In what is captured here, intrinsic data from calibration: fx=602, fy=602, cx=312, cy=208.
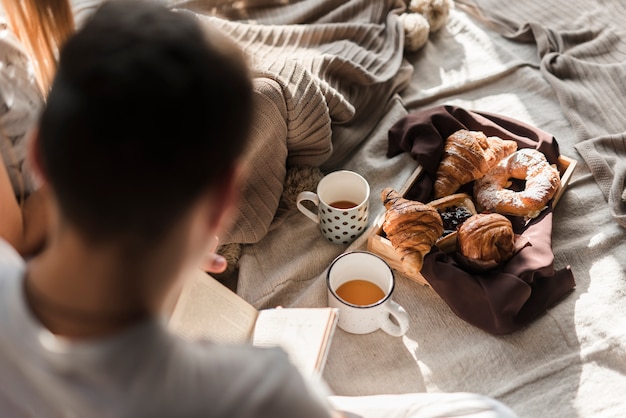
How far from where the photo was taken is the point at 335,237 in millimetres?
1060

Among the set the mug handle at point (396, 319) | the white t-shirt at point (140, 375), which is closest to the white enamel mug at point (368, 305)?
the mug handle at point (396, 319)

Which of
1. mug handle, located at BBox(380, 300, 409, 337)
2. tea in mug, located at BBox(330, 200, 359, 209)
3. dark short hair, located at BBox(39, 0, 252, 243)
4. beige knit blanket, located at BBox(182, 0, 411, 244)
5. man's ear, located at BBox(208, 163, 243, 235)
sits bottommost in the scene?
mug handle, located at BBox(380, 300, 409, 337)

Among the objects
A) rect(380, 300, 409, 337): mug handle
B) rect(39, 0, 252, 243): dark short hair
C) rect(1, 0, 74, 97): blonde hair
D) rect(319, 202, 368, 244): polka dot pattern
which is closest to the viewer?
rect(39, 0, 252, 243): dark short hair

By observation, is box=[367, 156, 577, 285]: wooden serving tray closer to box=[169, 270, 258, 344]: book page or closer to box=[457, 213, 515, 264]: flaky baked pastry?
box=[457, 213, 515, 264]: flaky baked pastry

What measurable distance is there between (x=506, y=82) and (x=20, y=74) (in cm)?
101

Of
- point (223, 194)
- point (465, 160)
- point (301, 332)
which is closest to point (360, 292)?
point (301, 332)

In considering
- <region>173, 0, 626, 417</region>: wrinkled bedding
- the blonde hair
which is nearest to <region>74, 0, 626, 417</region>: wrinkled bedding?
<region>173, 0, 626, 417</region>: wrinkled bedding

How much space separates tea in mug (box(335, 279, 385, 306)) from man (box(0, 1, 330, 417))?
533mm

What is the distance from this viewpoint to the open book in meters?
0.80

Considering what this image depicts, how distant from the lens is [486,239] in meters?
0.93

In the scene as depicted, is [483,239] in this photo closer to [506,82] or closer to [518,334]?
[518,334]

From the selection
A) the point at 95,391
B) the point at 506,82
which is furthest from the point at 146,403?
the point at 506,82

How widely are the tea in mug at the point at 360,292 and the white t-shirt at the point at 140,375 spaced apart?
52cm

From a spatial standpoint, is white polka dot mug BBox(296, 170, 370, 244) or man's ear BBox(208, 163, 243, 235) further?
white polka dot mug BBox(296, 170, 370, 244)
